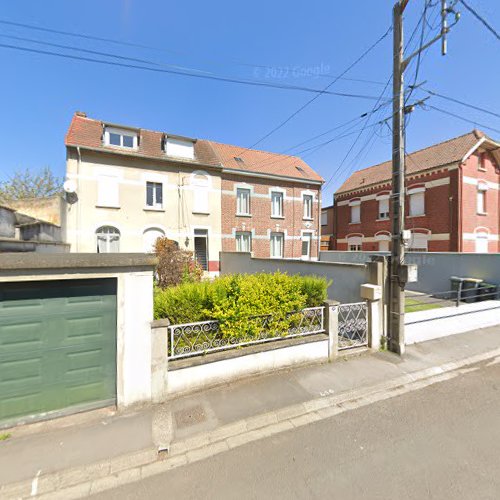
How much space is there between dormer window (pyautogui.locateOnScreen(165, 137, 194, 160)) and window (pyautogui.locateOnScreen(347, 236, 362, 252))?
14881 mm

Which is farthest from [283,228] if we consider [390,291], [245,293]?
[245,293]

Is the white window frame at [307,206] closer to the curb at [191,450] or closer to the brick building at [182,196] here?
the brick building at [182,196]

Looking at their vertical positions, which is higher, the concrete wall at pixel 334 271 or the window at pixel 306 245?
the window at pixel 306 245

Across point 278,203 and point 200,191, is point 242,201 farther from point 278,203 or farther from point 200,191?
point 200,191

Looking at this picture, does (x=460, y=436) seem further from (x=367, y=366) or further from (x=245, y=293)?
(x=245, y=293)

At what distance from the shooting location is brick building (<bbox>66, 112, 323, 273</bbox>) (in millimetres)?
12852

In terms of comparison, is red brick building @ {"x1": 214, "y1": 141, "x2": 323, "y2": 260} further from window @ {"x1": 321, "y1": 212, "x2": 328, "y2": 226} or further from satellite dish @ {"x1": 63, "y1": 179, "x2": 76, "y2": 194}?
window @ {"x1": 321, "y1": 212, "x2": 328, "y2": 226}

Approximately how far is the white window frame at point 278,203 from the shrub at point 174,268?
25.4 feet

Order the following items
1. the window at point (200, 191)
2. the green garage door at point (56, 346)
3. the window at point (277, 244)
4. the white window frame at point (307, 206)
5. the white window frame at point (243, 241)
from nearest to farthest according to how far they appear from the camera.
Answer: the green garage door at point (56, 346), the window at point (200, 191), the white window frame at point (243, 241), the window at point (277, 244), the white window frame at point (307, 206)

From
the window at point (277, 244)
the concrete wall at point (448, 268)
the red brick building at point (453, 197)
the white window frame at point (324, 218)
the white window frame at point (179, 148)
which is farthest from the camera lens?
the white window frame at point (324, 218)

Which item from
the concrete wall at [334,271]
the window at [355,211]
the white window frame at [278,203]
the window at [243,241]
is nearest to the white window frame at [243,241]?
the window at [243,241]

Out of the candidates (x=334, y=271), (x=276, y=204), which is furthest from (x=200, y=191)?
(x=334, y=271)

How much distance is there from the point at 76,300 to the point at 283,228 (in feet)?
50.5

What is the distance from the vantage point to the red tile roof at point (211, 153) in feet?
42.7
